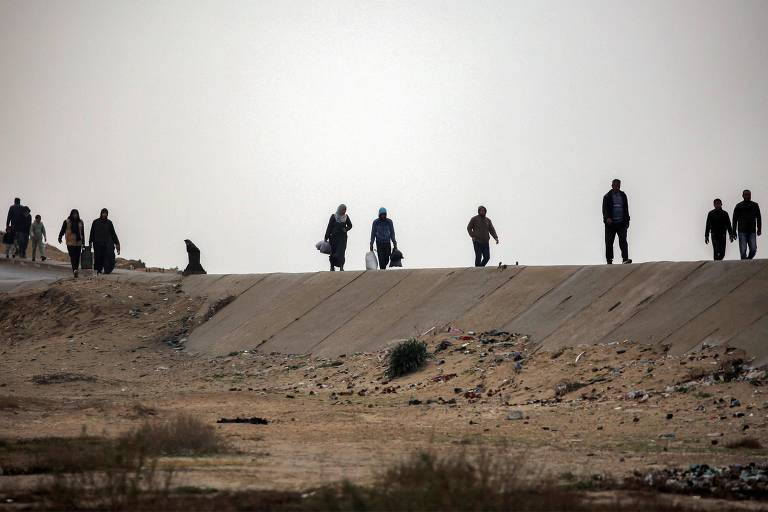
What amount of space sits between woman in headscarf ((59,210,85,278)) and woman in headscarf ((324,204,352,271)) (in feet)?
21.3

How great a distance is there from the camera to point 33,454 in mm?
11000

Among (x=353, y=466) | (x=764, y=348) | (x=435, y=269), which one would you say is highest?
(x=435, y=269)

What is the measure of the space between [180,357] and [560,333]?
8.23m

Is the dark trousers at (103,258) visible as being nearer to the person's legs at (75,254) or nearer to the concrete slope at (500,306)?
the person's legs at (75,254)

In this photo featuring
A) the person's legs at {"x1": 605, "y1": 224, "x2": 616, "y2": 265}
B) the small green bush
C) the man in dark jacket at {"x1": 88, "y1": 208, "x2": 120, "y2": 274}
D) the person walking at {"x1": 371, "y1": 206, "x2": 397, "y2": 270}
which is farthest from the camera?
the man in dark jacket at {"x1": 88, "y1": 208, "x2": 120, "y2": 274}

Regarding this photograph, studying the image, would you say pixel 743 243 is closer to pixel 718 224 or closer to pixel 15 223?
pixel 718 224

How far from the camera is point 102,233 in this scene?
29.5 metres

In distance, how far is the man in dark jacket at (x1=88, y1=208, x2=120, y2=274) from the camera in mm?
29188

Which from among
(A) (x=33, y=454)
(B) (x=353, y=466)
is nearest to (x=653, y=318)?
(B) (x=353, y=466)

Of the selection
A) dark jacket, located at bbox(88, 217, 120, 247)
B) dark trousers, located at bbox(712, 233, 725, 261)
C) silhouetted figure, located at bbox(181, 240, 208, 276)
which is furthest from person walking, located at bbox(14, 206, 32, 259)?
dark trousers, located at bbox(712, 233, 725, 261)

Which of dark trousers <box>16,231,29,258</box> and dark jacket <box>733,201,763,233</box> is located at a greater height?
dark trousers <box>16,231,29,258</box>

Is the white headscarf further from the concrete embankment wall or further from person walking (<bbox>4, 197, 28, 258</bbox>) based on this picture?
person walking (<bbox>4, 197, 28, 258</bbox>)

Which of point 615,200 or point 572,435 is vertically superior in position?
point 615,200

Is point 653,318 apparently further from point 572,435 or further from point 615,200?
point 572,435
